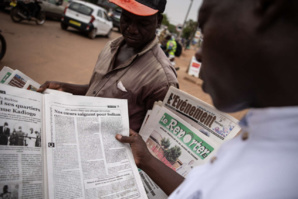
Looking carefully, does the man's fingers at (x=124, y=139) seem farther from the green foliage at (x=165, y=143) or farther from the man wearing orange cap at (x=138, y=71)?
the man wearing orange cap at (x=138, y=71)

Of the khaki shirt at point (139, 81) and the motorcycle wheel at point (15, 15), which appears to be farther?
the motorcycle wheel at point (15, 15)

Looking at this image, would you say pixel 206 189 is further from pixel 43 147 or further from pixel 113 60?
pixel 113 60

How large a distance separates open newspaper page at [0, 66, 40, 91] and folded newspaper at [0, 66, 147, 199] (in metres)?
0.33

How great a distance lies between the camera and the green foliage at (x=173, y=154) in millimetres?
1043

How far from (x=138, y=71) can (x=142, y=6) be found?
0.46m

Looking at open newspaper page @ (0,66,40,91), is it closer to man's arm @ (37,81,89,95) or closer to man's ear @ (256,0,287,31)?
man's arm @ (37,81,89,95)

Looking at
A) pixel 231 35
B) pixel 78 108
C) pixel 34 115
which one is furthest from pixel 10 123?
pixel 231 35

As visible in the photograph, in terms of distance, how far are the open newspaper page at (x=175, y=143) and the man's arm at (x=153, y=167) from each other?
0.11m

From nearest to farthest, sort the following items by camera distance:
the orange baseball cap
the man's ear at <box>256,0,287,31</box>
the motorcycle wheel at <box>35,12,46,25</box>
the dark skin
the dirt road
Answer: the man's ear at <box>256,0,287,31</box> → the orange baseball cap → the dark skin → the dirt road → the motorcycle wheel at <box>35,12,46,25</box>

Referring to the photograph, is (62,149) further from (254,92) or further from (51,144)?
(254,92)

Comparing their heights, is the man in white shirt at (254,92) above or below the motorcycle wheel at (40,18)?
above

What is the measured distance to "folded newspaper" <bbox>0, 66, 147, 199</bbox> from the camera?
77 centimetres

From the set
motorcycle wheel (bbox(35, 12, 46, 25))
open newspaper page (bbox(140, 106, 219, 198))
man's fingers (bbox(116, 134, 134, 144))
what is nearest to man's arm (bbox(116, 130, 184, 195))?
man's fingers (bbox(116, 134, 134, 144))

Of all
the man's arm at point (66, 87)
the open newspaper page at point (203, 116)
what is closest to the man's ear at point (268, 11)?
the open newspaper page at point (203, 116)
